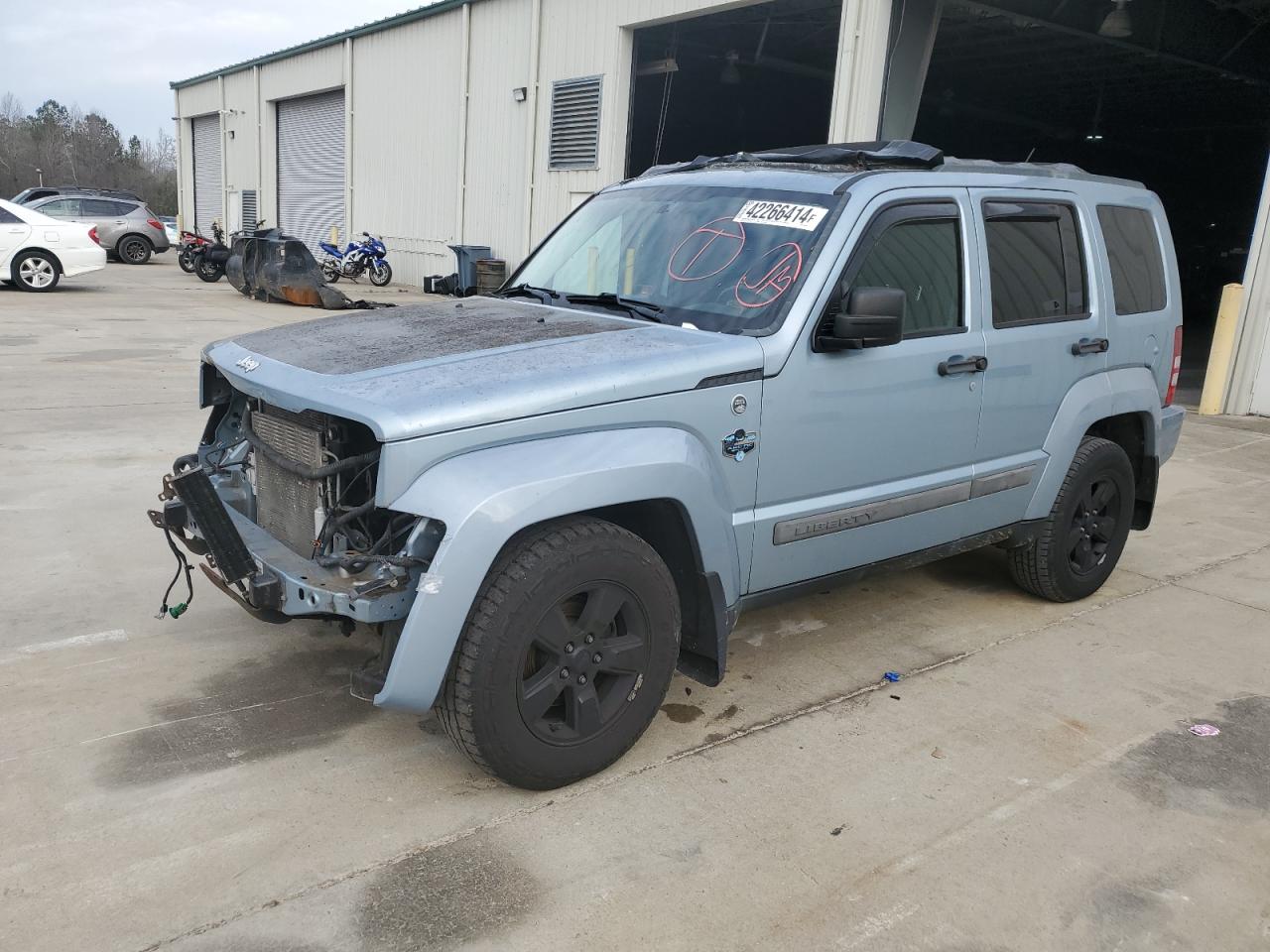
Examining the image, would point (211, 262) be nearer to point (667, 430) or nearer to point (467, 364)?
point (467, 364)

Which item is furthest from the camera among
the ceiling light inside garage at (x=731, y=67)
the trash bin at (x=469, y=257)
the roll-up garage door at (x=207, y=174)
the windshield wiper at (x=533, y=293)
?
the roll-up garage door at (x=207, y=174)

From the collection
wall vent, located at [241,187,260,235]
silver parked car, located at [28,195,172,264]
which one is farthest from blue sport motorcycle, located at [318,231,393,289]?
wall vent, located at [241,187,260,235]

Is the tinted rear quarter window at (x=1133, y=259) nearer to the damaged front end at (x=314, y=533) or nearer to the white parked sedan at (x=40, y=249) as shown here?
the damaged front end at (x=314, y=533)

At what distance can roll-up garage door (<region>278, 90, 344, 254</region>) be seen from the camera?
1034 inches

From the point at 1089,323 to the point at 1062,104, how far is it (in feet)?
73.5

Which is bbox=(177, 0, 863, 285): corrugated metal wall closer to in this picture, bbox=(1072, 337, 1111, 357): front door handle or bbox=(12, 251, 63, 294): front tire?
bbox=(12, 251, 63, 294): front tire

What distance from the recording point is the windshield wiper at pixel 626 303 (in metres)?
3.79

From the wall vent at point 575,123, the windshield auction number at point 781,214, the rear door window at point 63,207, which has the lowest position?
the rear door window at point 63,207

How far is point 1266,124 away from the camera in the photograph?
965 inches

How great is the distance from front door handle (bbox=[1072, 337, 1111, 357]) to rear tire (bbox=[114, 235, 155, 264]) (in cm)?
2616

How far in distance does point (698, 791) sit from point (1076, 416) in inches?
103

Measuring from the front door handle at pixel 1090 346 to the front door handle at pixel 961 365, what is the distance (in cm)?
71

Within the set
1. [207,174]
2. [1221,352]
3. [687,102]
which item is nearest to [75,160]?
[207,174]

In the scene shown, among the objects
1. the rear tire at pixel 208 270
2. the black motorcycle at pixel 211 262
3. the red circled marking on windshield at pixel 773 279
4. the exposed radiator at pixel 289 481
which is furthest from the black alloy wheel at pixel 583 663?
the rear tire at pixel 208 270
